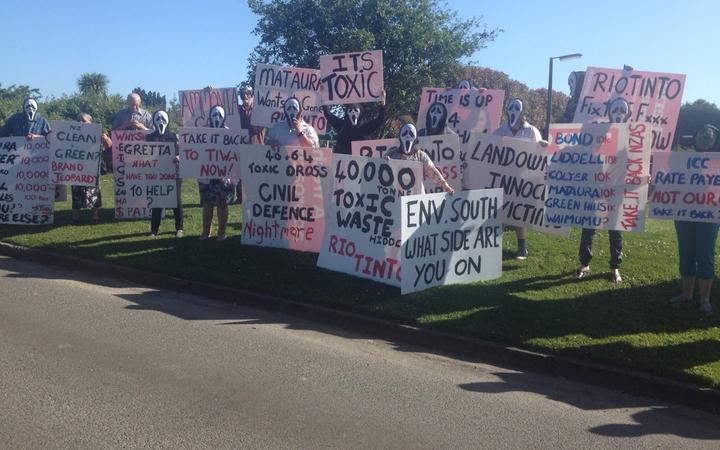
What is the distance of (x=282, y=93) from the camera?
11.5 metres

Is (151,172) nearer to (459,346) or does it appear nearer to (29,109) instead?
(29,109)

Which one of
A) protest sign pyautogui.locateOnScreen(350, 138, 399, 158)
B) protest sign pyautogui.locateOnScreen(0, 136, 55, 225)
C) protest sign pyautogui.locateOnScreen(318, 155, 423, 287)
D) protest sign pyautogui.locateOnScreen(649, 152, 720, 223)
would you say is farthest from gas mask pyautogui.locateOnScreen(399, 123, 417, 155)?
protest sign pyautogui.locateOnScreen(0, 136, 55, 225)

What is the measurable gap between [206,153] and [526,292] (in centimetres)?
506

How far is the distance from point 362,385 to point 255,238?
449 cm

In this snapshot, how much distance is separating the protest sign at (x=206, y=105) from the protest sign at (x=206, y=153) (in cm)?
147

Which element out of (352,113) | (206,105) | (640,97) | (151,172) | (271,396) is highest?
(206,105)

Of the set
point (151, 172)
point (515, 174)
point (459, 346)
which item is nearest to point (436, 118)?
point (515, 174)

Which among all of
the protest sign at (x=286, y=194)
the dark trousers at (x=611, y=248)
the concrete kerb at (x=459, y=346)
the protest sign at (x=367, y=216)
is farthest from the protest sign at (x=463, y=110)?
the concrete kerb at (x=459, y=346)

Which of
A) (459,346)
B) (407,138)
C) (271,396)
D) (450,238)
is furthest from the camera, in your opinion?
(407,138)

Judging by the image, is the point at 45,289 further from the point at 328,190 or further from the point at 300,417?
the point at 300,417

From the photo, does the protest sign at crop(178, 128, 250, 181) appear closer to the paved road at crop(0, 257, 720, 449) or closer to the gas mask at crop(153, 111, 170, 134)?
the gas mask at crop(153, 111, 170, 134)

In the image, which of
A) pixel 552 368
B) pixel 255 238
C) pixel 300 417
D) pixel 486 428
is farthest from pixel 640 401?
pixel 255 238

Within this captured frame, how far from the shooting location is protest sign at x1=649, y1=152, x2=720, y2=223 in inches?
289

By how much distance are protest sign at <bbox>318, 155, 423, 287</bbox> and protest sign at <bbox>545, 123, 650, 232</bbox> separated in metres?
1.63
